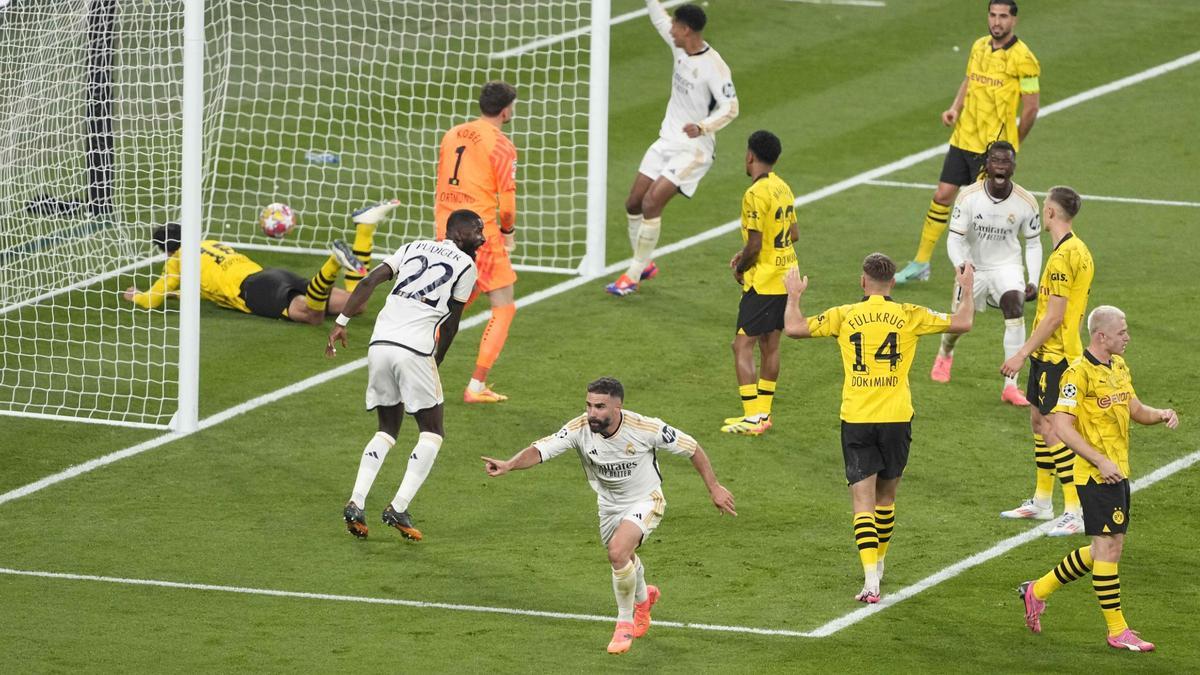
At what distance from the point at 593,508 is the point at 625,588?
2637mm

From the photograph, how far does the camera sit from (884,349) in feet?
36.6

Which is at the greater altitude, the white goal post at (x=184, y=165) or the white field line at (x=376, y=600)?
the white goal post at (x=184, y=165)

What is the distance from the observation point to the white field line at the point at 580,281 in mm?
13609

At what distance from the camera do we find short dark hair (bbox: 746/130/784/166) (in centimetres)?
1359

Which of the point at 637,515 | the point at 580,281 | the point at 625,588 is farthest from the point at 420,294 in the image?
the point at 580,281

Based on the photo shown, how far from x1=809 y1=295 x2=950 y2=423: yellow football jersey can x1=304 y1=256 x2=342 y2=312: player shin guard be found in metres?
6.08

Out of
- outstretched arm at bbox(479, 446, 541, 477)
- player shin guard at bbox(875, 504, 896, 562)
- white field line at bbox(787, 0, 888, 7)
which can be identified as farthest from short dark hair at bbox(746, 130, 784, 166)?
white field line at bbox(787, 0, 888, 7)

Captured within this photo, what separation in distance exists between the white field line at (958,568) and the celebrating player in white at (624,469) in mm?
1012

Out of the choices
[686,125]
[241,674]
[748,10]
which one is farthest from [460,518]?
[748,10]

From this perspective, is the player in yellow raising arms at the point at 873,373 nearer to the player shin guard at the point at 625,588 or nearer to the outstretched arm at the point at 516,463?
the player shin guard at the point at 625,588

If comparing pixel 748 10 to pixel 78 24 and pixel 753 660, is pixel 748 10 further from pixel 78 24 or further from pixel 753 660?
pixel 753 660

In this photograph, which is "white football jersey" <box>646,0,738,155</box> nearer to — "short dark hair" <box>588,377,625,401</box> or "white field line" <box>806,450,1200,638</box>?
"white field line" <box>806,450,1200,638</box>

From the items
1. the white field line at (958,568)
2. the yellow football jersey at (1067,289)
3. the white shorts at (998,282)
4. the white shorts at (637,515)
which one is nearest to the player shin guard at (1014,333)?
the white shorts at (998,282)

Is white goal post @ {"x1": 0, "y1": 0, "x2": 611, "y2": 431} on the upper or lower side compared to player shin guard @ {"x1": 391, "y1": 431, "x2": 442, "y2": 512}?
upper
